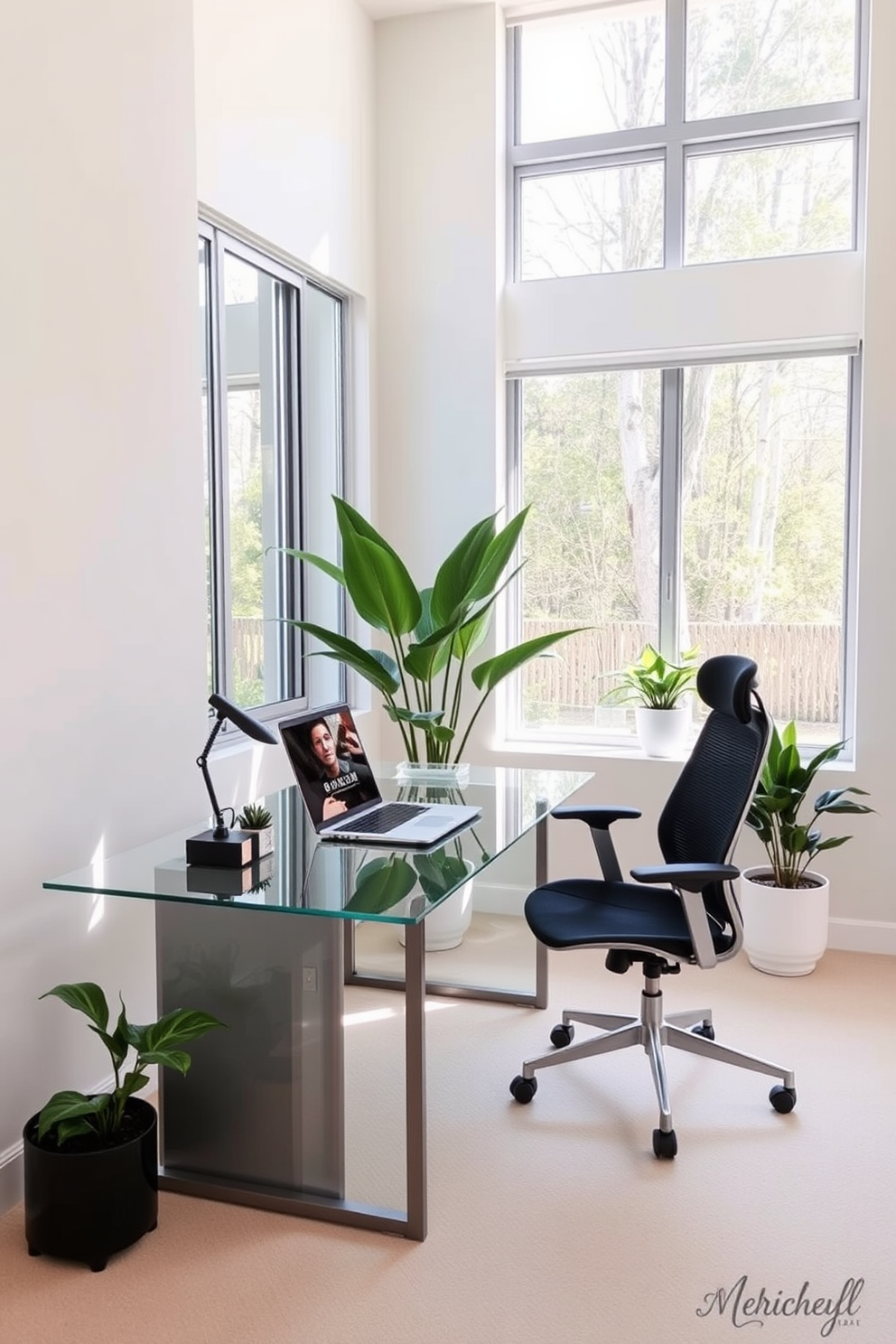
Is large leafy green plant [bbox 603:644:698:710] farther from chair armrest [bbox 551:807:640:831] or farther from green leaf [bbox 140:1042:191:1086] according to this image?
green leaf [bbox 140:1042:191:1086]

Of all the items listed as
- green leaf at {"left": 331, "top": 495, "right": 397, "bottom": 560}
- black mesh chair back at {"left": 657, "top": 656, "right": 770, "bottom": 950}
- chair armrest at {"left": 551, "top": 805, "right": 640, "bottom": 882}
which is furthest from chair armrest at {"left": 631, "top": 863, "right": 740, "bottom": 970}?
green leaf at {"left": 331, "top": 495, "right": 397, "bottom": 560}

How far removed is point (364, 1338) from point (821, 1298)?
0.85m

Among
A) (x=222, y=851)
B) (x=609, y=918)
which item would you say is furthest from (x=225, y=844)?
(x=609, y=918)

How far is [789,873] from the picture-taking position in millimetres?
3709

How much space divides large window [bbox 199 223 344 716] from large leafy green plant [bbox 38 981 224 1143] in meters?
1.31

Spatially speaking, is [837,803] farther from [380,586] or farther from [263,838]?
[263,838]

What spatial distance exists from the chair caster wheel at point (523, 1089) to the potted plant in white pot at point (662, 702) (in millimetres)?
1669

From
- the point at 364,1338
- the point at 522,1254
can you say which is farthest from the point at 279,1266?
the point at 522,1254

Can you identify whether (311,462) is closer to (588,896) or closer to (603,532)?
(603,532)

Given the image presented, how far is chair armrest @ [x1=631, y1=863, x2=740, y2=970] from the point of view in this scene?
2473mm

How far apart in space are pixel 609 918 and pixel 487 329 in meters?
2.48

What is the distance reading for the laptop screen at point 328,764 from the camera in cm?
257

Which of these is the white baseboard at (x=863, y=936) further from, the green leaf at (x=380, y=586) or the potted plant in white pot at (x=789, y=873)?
the green leaf at (x=380, y=586)

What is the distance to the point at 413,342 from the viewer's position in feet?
14.2
